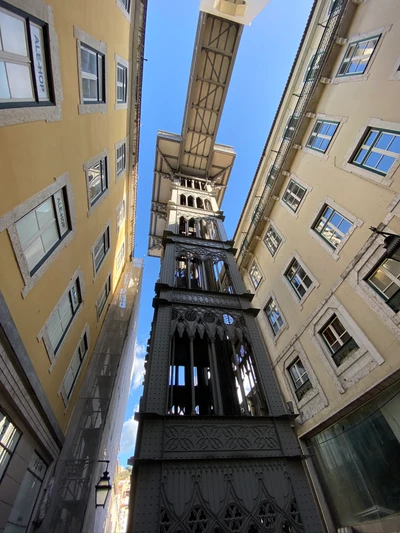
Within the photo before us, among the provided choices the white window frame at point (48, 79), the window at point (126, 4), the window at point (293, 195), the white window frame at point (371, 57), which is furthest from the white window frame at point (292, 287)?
the window at point (126, 4)

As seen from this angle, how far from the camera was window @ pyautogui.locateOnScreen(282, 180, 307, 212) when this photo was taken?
1532 centimetres

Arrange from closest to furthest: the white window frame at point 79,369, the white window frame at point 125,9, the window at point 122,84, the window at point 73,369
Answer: the white window frame at point 79,369 → the window at point 73,369 → the white window frame at point 125,9 → the window at point 122,84

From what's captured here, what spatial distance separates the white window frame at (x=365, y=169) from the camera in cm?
896

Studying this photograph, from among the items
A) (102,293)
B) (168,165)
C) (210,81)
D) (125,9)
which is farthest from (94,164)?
(210,81)

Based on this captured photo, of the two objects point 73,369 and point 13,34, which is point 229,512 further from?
point 13,34

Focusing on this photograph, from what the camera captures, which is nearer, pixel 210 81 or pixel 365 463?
pixel 365 463

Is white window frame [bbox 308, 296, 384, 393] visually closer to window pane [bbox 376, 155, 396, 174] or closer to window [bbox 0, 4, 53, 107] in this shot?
window pane [bbox 376, 155, 396, 174]

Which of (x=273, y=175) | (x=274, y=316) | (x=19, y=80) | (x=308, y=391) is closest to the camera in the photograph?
(x=19, y=80)

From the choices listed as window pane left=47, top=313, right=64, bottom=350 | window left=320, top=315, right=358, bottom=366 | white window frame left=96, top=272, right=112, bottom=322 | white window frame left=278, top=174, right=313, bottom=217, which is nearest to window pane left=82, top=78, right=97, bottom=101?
window pane left=47, top=313, right=64, bottom=350

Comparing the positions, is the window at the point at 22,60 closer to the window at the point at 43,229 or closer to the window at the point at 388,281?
the window at the point at 43,229

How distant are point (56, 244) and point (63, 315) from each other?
9.81 feet

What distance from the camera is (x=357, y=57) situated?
1227 centimetres

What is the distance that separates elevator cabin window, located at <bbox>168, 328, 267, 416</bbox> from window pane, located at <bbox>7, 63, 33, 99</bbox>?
25.2 ft

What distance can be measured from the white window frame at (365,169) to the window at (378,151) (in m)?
0.14
